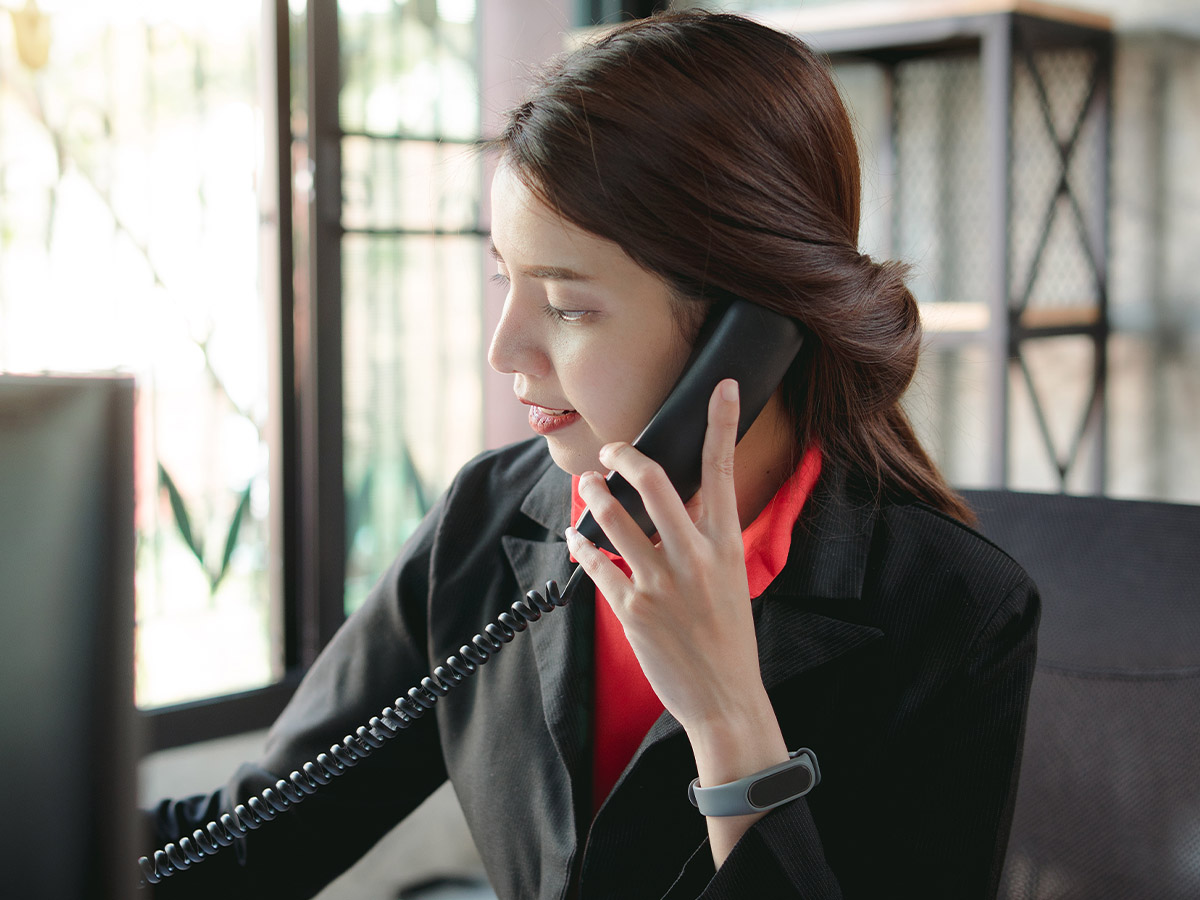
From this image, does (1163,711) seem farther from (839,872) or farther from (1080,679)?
(839,872)

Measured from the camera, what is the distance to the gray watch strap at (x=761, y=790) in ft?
2.56

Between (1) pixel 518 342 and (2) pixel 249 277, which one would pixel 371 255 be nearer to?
(2) pixel 249 277

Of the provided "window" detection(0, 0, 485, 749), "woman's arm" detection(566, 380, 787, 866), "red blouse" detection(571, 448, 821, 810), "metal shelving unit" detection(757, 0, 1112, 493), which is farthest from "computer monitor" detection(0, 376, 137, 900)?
"metal shelving unit" detection(757, 0, 1112, 493)

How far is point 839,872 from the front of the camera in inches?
34.9

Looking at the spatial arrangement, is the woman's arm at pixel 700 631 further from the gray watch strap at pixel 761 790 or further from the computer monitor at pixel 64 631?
the computer monitor at pixel 64 631

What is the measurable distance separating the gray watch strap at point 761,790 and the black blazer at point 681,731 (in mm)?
14

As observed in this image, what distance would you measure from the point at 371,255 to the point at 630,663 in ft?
3.50

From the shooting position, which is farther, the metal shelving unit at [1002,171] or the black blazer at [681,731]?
the metal shelving unit at [1002,171]

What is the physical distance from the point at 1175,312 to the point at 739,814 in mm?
1684

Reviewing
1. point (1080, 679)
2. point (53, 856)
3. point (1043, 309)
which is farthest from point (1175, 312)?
point (53, 856)

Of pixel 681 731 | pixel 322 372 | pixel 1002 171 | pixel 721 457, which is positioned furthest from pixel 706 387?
pixel 1002 171

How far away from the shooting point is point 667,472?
861 millimetres

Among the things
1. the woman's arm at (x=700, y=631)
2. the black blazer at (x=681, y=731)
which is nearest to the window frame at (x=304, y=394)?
the black blazer at (x=681, y=731)

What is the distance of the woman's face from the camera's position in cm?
85
